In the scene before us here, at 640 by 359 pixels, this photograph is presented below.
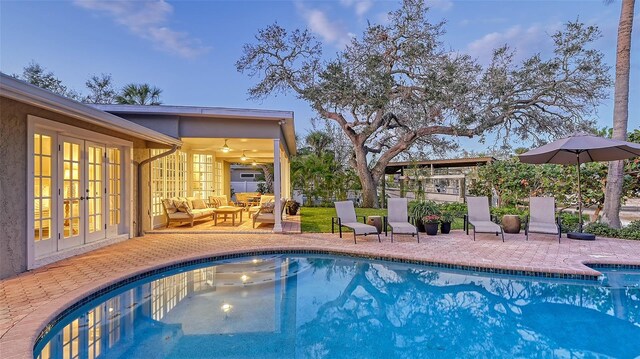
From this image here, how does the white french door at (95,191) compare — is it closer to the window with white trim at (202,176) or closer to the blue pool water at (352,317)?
the blue pool water at (352,317)

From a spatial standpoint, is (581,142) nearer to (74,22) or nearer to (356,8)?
(356,8)

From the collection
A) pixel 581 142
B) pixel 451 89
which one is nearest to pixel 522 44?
pixel 451 89

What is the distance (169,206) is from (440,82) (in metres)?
12.1

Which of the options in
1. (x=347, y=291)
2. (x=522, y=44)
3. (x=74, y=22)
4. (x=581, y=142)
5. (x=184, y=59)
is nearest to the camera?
(x=347, y=291)

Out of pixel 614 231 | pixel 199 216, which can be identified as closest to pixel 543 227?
pixel 614 231

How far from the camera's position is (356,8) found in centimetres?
1511

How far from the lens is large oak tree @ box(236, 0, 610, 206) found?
14758mm

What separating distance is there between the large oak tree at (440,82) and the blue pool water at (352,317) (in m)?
10.3

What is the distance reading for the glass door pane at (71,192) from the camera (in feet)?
21.4

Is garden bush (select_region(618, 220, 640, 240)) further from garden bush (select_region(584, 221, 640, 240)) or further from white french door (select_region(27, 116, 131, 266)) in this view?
white french door (select_region(27, 116, 131, 266))

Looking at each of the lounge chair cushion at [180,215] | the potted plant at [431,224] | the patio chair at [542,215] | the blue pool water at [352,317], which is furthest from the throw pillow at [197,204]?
the patio chair at [542,215]

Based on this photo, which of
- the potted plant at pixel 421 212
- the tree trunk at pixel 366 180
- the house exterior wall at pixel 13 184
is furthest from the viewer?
the tree trunk at pixel 366 180

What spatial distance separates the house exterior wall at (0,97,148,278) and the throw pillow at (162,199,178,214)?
479cm

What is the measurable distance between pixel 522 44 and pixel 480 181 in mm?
7049
